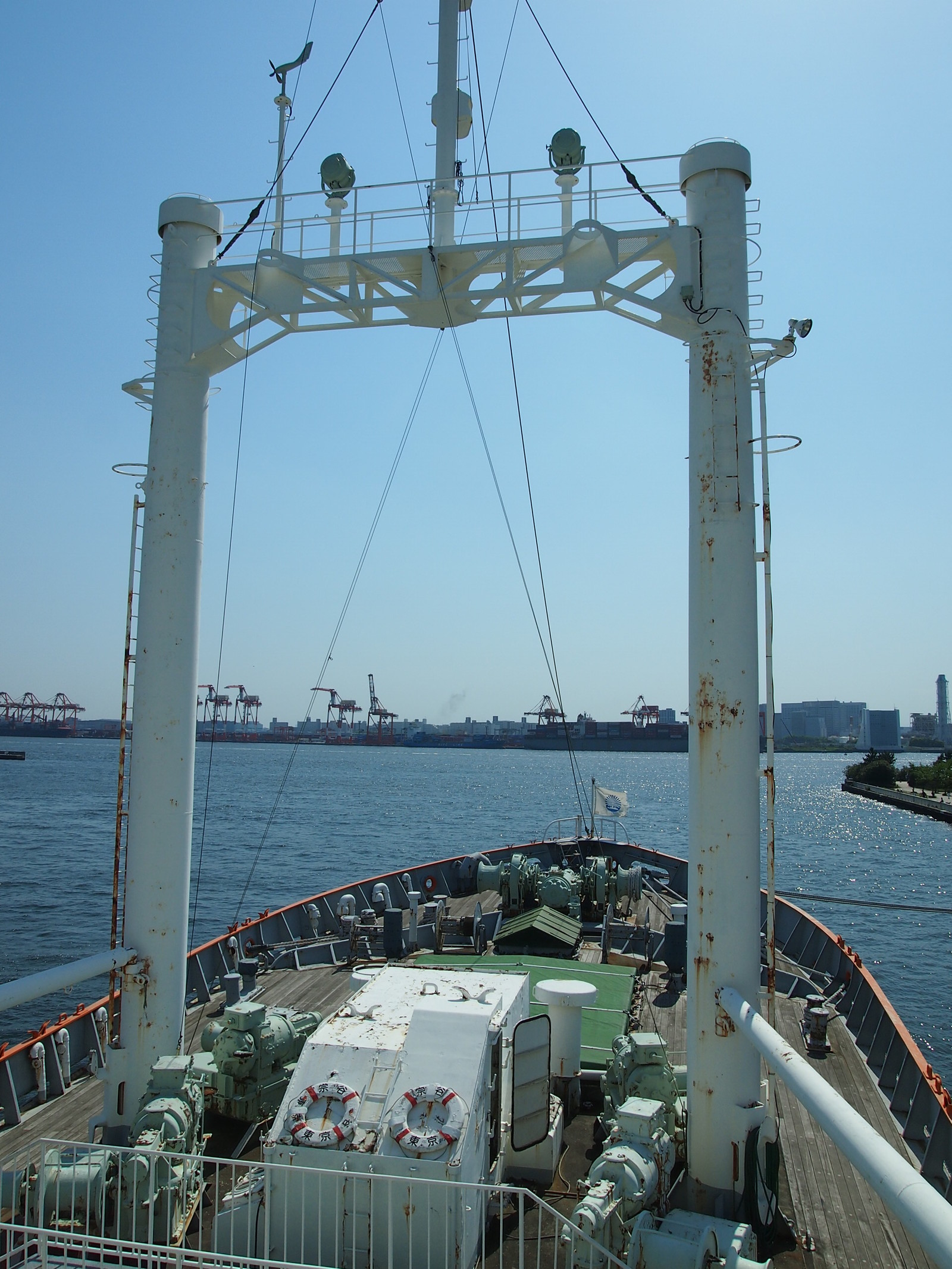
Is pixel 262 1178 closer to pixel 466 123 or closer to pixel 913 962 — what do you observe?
pixel 466 123

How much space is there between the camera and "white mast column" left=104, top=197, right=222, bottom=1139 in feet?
27.7

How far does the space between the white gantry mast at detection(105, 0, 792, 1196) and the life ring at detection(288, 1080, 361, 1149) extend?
2536mm

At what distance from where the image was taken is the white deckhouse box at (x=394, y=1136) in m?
6.09

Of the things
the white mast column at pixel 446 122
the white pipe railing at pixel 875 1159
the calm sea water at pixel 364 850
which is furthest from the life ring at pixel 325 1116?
the calm sea water at pixel 364 850

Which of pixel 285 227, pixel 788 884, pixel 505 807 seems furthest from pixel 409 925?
pixel 505 807

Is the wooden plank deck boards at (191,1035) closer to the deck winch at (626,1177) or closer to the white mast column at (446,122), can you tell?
the deck winch at (626,1177)

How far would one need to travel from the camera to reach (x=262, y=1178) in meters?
6.68

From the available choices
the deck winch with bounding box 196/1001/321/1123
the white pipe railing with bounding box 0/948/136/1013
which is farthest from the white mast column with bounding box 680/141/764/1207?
the white pipe railing with bounding box 0/948/136/1013

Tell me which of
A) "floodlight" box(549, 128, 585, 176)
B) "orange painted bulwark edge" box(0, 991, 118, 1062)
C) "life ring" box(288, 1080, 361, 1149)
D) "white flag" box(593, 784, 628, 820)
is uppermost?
"floodlight" box(549, 128, 585, 176)

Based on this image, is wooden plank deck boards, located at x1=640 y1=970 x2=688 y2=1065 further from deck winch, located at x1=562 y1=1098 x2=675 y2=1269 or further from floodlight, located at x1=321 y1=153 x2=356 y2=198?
floodlight, located at x1=321 y1=153 x2=356 y2=198

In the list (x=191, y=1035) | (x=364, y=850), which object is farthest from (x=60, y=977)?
(x=364, y=850)

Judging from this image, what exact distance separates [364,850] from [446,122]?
52979 mm

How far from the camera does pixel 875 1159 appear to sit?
4.10 meters

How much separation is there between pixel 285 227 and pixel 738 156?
4694 millimetres
